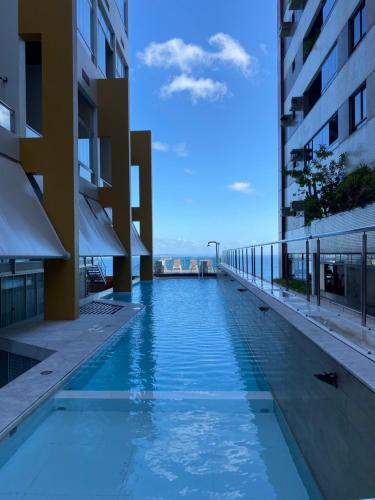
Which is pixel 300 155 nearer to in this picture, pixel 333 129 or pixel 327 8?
pixel 333 129

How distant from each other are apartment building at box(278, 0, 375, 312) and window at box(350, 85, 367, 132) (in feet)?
0.10

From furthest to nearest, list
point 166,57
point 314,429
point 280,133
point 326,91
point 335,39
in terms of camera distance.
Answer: point 166,57
point 280,133
point 326,91
point 335,39
point 314,429

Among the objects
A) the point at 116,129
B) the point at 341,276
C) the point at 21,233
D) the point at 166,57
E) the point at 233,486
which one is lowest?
the point at 233,486

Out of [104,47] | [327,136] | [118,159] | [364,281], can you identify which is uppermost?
[104,47]

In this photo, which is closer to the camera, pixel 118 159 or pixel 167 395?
pixel 167 395

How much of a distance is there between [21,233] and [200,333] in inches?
179

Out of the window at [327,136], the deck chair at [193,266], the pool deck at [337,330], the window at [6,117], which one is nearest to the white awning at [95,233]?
the window at [6,117]

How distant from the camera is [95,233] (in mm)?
14844

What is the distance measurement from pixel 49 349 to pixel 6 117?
5.73m

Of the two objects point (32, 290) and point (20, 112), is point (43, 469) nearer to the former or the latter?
point (32, 290)

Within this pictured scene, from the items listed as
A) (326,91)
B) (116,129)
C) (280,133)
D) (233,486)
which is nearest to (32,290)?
(233,486)

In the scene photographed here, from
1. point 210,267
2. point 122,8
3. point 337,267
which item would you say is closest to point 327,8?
point 122,8

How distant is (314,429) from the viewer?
3473 millimetres

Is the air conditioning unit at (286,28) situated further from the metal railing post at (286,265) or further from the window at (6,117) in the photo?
the metal railing post at (286,265)
